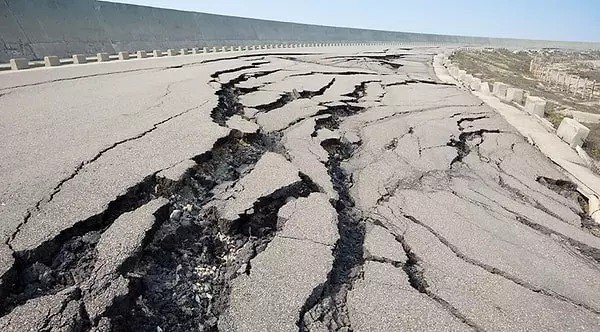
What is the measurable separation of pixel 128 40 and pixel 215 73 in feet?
39.9

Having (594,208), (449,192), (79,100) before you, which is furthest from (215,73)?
(594,208)

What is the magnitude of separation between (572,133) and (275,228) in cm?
496

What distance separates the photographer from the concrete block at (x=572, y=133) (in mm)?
5449

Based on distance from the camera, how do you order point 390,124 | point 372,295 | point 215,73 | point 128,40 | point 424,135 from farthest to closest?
point 128,40
point 215,73
point 390,124
point 424,135
point 372,295

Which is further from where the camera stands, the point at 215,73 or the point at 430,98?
the point at 215,73

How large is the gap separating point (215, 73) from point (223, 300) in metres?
6.92

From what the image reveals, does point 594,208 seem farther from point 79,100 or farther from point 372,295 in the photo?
point 79,100

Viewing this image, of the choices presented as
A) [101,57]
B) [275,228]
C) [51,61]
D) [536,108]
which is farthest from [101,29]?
Answer: [275,228]

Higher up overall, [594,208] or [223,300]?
[223,300]

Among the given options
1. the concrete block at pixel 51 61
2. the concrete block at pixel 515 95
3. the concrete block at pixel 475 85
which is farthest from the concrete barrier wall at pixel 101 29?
the concrete block at pixel 515 95

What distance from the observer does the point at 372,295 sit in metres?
2.06

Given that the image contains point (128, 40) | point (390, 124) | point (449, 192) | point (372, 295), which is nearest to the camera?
point (372, 295)

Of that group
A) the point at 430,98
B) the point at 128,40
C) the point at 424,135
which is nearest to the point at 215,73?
the point at 430,98

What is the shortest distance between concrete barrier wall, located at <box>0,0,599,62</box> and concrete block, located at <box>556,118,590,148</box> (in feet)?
46.7
